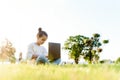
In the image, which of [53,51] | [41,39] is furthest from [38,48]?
[53,51]

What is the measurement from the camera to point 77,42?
81.5m

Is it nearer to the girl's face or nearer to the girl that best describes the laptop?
the girl

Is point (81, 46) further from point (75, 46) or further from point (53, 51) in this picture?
point (53, 51)

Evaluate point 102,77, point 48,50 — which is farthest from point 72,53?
point 102,77

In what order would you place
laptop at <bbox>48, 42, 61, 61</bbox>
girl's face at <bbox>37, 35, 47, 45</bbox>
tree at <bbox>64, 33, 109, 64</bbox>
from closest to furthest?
girl's face at <bbox>37, 35, 47, 45</bbox>
laptop at <bbox>48, 42, 61, 61</bbox>
tree at <bbox>64, 33, 109, 64</bbox>

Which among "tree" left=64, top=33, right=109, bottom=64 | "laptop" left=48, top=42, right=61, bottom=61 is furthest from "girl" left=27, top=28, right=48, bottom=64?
"tree" left=64, top=33, right=109, bottom=64

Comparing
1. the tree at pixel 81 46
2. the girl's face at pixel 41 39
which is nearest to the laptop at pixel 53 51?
the girl's face at pixel 41 39

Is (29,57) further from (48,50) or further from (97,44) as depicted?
(97,44)

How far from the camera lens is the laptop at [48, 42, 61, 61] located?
10.7 m

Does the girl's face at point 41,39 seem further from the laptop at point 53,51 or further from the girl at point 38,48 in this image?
the laptop at point 53,51

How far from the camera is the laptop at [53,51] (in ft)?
35.2

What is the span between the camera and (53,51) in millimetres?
10844

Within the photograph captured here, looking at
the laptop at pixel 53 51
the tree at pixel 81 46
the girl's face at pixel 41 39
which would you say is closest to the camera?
the girl's face at pixel 41 39

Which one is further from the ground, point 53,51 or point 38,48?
point 38,48
